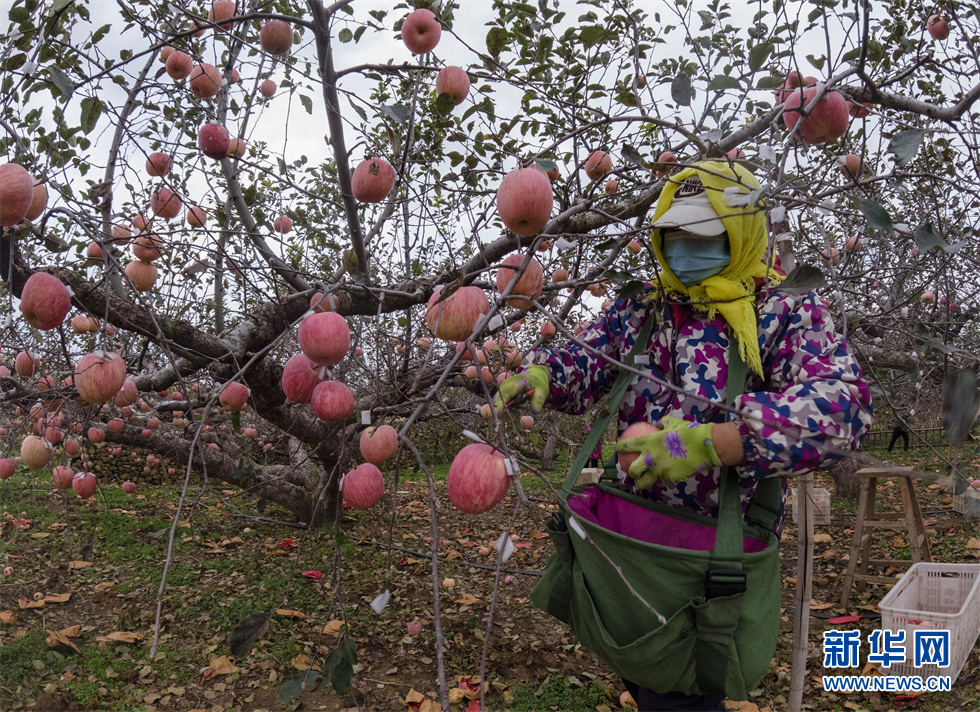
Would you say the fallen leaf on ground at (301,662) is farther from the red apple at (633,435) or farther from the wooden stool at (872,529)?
the wooden stool at (872,529)

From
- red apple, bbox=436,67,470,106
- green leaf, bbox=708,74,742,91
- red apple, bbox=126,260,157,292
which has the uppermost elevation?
red apple, bbox=436,67,470,106

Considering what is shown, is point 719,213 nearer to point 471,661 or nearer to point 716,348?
point 716,348

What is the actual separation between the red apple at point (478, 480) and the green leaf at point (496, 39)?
1.45 meters

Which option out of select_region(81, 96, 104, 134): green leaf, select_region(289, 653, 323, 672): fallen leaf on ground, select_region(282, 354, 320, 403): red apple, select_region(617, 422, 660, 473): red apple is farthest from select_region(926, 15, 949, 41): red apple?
select_region(289, 653, 323, 672): fallen leaf on ground

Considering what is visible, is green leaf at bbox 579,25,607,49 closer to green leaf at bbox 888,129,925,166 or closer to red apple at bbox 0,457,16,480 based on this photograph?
green leaf at bbox 888,129,925,166

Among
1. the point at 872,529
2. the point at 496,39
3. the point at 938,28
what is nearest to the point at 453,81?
the point at 496,39

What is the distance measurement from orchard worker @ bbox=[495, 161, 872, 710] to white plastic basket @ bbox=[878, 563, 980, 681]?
69.1 inches

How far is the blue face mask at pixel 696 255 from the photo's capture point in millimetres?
1461

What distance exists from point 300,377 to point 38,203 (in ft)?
2.79

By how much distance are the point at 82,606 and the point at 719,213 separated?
4.21 metres

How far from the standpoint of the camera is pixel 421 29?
2.05 m

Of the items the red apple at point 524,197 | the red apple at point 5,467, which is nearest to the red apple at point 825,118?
the red apple at point 524,197

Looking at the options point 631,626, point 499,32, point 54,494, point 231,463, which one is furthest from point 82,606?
point 499,32

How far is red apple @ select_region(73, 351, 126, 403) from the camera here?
168 centimetres
